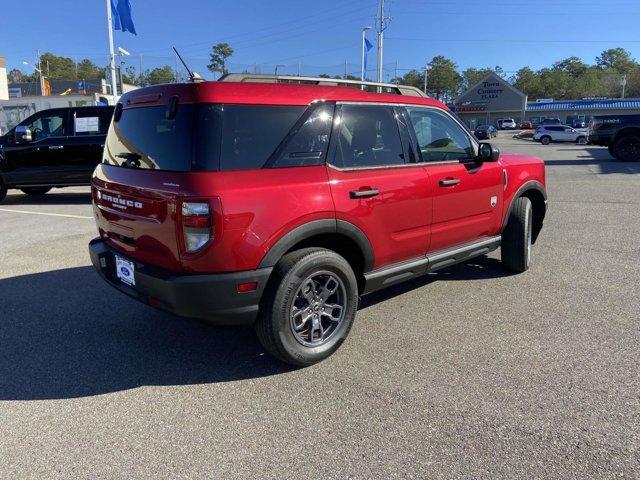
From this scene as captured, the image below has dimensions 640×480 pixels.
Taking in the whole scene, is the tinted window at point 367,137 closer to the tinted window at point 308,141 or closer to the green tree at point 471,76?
the tinted window at point 308,141

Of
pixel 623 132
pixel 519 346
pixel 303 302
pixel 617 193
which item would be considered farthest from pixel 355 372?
pixel 623 132

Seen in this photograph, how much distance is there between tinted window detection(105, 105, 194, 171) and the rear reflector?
76 cm

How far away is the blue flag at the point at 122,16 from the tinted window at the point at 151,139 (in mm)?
22899

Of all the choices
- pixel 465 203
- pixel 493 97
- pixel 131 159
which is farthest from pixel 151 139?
pixel 493 97

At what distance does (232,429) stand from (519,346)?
2187 mm

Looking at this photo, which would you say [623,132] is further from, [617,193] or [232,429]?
[232,429]

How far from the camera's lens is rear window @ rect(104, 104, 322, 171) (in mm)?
2963

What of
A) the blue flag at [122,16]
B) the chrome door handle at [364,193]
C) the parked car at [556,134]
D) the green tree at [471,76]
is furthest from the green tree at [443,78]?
the chrome door handle at [364,193]

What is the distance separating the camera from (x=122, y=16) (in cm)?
2336

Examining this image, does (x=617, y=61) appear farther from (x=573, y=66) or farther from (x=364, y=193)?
(x=364, y=193)

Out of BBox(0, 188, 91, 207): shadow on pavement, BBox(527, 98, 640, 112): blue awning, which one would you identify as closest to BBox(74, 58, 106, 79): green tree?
BBox(527, 98, 640, 112): blue awning

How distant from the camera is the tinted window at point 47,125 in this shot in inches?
403

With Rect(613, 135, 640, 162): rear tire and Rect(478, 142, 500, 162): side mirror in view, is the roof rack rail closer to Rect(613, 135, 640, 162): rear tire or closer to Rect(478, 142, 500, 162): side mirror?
Rect(478, 142, 500, 162): side mirror

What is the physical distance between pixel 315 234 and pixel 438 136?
5.79 feet
